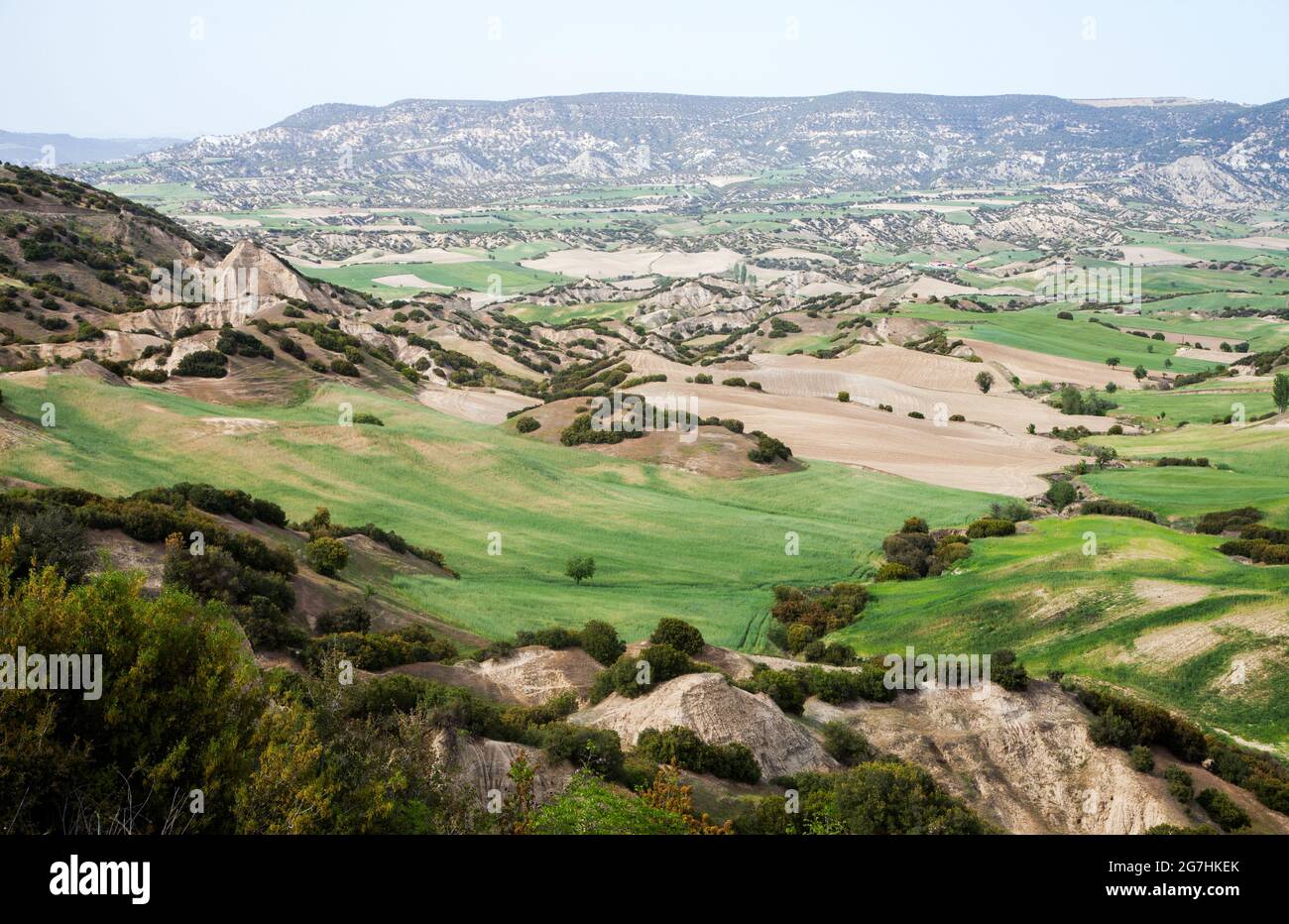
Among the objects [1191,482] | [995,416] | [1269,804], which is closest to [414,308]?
[995,416]

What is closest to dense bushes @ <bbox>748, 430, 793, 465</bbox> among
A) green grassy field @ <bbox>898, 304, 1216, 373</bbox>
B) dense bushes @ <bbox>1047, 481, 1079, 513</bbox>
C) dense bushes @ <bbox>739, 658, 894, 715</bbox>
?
dense bushes @ <bbox>1047, 481, 1079, 513</bbox>

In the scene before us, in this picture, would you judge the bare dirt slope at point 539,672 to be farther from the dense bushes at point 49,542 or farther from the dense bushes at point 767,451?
the dense bushes at point 767,451

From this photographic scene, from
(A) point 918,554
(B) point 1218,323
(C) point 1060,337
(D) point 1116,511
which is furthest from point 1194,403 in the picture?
(B) point 1218,323

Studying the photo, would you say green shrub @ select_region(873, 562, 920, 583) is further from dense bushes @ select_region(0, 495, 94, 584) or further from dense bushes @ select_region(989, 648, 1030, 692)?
dense bushes @ select_region(0, 495, 94, 584)

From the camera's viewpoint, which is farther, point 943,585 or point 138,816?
point 943,585
